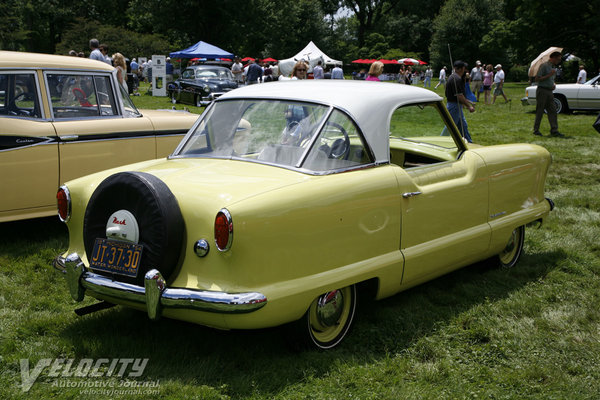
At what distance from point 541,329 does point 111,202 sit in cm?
292

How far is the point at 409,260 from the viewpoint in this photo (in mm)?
4082

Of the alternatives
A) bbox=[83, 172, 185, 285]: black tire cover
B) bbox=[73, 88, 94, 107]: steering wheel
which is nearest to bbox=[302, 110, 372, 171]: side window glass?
bbox=[83, 172, 185, 285]: black tire cover

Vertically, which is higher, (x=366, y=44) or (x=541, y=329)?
(x=366, y=44)

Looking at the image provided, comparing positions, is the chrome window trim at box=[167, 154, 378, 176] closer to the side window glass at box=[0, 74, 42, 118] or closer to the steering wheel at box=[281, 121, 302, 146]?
the steering wheel at box=[281, 121, 302, 146]

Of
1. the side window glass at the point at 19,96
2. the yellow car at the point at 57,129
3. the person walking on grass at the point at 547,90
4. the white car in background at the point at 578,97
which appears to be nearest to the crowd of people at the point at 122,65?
the yellow car at the point at 57,129

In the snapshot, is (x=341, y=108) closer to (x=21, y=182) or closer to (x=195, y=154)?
(x=195, y=154)

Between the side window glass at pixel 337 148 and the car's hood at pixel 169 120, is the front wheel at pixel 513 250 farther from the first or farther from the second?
the car's hood at pixel 169 120

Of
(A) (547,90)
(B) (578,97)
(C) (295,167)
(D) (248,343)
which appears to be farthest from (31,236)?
(B) (578,97)

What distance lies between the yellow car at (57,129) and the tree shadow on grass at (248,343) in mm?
1997

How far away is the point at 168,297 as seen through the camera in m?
3.21

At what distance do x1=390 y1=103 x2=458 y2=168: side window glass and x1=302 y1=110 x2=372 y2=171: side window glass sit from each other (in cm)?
83

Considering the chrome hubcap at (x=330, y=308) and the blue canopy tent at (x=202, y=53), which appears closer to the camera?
the chrome hubcap at (x=330, y=308)

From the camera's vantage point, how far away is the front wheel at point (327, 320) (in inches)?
141

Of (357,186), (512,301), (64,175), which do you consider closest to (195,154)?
(357,186)
